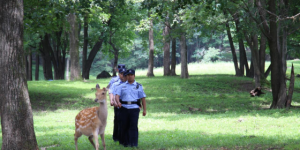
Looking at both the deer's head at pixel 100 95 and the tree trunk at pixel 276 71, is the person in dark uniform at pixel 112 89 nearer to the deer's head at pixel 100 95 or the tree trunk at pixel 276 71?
the deer's head at pixel 100 95

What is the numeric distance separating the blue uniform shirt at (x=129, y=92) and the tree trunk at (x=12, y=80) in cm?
223

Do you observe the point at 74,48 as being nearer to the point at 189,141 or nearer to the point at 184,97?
the point at 184,97

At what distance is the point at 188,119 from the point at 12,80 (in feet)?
29.3

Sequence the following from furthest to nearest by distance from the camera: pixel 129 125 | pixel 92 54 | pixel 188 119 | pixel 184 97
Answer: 1. pixel 92 54
2. pixel 184 97
3. pixel 188 119
4. pixel 129 125

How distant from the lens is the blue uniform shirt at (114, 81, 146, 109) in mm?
8998

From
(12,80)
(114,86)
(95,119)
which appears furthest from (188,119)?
(12,80)

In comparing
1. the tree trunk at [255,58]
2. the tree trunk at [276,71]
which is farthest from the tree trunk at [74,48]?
the tree trunk at [276,71]

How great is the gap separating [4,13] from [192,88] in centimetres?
2178

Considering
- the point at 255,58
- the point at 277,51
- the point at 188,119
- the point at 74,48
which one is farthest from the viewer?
the point at 74,48

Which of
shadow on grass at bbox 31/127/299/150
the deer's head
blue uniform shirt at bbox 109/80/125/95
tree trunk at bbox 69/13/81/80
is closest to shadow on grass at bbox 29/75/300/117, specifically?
tree trunk at bbox 69/13/81/80

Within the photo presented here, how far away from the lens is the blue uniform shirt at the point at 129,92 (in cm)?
900

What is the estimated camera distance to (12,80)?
26.1ft

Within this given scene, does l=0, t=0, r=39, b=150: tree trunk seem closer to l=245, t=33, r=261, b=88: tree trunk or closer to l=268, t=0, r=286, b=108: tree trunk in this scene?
l=268, t=0, r=286, b=108: tree trunk

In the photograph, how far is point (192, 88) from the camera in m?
28.7
